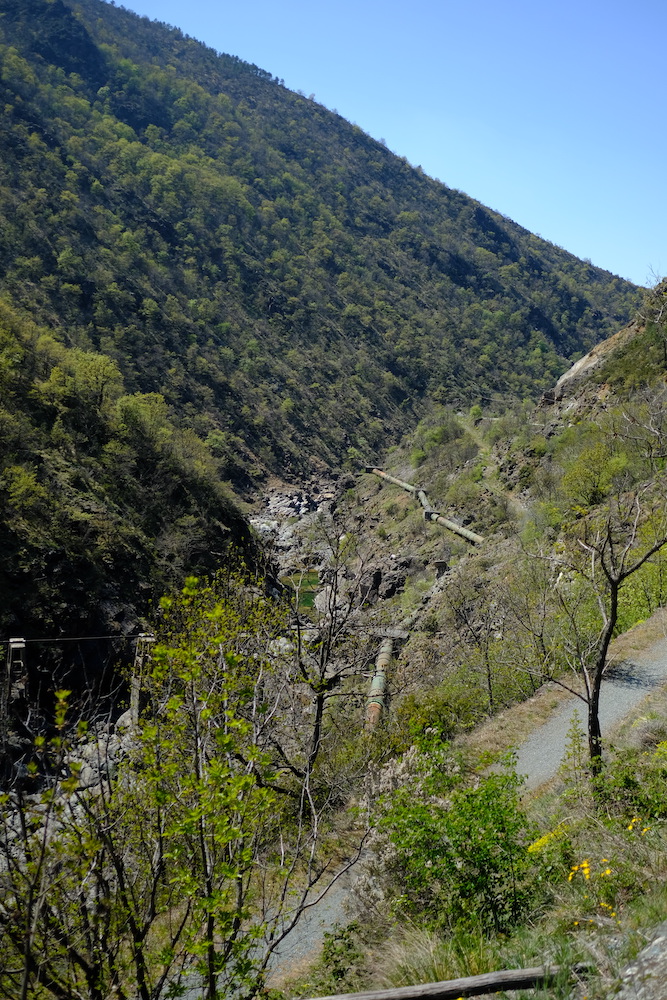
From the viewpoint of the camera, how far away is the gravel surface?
351 inches

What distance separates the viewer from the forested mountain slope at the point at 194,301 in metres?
27.7

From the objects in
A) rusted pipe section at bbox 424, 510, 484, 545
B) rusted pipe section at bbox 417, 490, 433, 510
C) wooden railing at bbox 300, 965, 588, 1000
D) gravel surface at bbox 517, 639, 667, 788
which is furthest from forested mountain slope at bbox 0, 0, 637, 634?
wooden railing at bbox 300, 965, 588, 1000

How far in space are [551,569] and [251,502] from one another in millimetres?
45524

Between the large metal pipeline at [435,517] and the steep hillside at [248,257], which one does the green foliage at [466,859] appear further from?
the steep hillside at [248,257]

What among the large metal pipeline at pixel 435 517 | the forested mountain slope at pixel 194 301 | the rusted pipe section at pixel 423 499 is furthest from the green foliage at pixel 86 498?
the rusted pipe section at pixel 423 499

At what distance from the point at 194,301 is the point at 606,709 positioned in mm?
75823

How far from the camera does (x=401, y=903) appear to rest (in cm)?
554

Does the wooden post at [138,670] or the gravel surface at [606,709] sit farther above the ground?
the gravel surface at [606,709]

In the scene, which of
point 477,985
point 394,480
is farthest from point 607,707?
point 394,480

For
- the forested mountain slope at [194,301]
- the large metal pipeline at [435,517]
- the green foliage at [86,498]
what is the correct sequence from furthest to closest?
the large metal pipeline at [435,517] → the forested mountain slope at [194,301] → the green foliage at [86,498]

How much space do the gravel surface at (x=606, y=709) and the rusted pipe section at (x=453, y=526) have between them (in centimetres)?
1742

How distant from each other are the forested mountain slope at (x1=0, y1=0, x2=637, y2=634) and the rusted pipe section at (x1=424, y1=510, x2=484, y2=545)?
449 inches

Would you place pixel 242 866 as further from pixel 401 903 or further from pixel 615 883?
pixel 615 883

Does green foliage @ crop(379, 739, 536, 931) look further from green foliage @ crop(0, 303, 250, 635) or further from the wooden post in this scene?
green foliage @ crop(0, 303, 250, 635)
